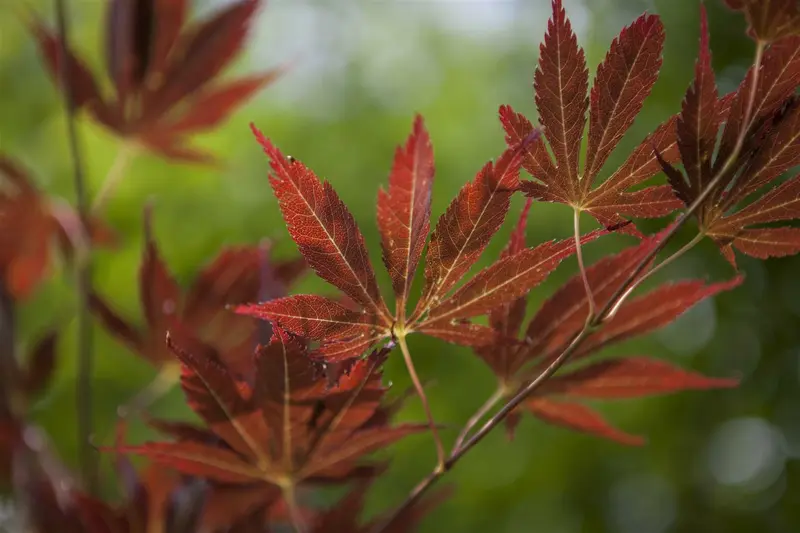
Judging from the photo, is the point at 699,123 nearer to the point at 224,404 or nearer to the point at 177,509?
the point at 224,404

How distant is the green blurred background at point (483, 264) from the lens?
8.51ft

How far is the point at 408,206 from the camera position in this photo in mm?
381

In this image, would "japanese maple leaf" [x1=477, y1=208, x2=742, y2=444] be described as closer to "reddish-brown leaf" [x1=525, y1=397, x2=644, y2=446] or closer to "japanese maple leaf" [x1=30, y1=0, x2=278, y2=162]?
"reddish-brown leaf" [x1=525, y1=397, x2=644, y2=446]

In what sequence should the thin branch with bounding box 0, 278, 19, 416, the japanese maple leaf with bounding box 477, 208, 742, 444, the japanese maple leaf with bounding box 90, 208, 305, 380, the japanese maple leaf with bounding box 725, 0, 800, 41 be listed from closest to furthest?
1. the japanese maple leaf with bounding box 725, 0, 800, 41
2. the japanese maple leaf with bounding box 477, 208, 742, 444
3. the japanese maple leaf with bounding box 90, 208, 305, 380
4. the thin branch with bounding box 0, 278, 19, 416

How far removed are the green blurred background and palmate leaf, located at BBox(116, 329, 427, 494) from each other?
5.60ft

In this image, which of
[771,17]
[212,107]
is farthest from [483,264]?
[771,17]

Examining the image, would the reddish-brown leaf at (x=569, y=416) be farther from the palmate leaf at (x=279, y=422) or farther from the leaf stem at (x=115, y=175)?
the leaf stem at (x=115, y=175)

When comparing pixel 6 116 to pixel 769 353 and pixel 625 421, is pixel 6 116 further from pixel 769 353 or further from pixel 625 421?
pixel 769 353

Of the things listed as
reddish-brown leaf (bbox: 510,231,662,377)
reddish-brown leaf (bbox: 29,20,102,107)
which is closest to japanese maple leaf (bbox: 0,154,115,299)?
reddish-brown leaf (bbox: 29,20,102,107)

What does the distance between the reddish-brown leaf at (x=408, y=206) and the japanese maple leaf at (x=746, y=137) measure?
0.38 feet

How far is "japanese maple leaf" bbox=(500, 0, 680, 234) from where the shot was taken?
0.36m

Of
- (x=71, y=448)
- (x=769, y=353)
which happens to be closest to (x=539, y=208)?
(x=769, y=353)

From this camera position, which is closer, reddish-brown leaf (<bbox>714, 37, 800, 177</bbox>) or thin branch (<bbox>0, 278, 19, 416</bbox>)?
reddish-brown leaf (<bbox>714, 37, 800, 177</bbox>)

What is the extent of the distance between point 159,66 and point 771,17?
0.64 meters
